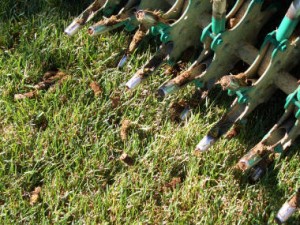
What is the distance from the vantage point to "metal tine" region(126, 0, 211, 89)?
9.14 ft

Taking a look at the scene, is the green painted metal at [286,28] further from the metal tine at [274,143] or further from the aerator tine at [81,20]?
the aerator tine at [81,20]

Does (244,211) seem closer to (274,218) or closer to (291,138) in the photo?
(274,218)

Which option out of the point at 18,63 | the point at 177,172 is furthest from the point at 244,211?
the point at 18,63

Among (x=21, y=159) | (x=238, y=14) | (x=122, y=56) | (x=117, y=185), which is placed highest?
(x=238, y=14)

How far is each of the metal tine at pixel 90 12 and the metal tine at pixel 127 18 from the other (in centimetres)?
12

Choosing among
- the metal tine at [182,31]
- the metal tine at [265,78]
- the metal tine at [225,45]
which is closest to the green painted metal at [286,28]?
the metal tine at [265,78]

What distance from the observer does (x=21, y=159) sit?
2803 mm

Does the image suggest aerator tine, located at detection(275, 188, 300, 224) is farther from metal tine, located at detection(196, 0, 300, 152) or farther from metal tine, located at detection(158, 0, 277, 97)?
metal tine, located at detection(158, 0, 277, 97)

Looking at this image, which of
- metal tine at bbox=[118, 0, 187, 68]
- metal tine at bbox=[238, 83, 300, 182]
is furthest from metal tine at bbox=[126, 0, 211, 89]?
metal tine at bbox=[238, 83, 300, 182]

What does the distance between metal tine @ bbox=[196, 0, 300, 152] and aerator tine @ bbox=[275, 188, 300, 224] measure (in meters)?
0.40

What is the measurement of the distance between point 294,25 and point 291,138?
0.44 meters

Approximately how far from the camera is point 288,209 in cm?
240

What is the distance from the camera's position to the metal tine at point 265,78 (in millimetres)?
2484

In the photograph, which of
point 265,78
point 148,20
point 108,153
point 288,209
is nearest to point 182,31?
point 148,20
